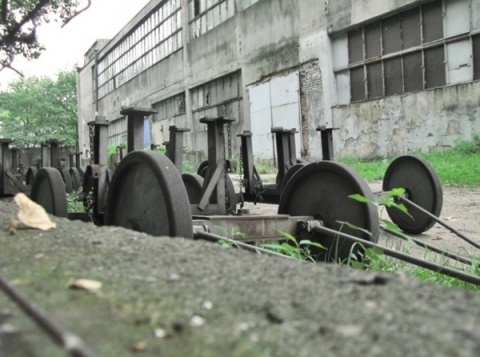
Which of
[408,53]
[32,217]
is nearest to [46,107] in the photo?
[408,53]

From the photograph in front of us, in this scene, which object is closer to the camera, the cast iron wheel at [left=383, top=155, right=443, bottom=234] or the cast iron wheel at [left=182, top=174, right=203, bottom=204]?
the cast iron wheel at [left=383, top=155, right=443, bottom=234]

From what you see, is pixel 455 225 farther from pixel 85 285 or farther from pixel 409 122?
pixel 409 122

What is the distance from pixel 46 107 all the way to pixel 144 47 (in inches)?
804

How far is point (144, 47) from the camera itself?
25312 millimetres

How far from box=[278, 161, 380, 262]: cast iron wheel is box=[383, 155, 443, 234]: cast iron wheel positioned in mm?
1368

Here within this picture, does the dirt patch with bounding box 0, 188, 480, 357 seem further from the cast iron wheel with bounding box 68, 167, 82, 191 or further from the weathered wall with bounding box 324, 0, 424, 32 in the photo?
the weathered wall with bounding box 324, 0, 424, 32

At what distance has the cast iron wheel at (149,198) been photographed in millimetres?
2469

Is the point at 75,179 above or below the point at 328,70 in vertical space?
below

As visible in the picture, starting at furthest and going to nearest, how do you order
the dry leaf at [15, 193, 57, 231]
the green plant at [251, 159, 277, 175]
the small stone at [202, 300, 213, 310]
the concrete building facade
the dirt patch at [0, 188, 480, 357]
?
the green plant at [251, 159, 277, 175], the concrete building facade, the dry leaf at [15, 193, 57, 231], the small stone at [202, 300, 213, 310], the dirt patch at [0, 188, 480, 357]

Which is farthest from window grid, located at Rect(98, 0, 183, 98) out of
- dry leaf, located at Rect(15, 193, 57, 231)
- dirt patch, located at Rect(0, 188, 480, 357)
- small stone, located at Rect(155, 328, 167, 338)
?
small stone, located at Rect(155, 328, 167, 338)

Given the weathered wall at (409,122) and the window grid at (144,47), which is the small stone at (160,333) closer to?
the weathered wall at (409,122)

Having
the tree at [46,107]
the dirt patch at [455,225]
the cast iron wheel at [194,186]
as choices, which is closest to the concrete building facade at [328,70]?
the dirt patch at [455,225]

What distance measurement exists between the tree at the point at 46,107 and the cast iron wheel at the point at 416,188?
131ft

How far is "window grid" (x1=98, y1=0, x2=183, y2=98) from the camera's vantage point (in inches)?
869
